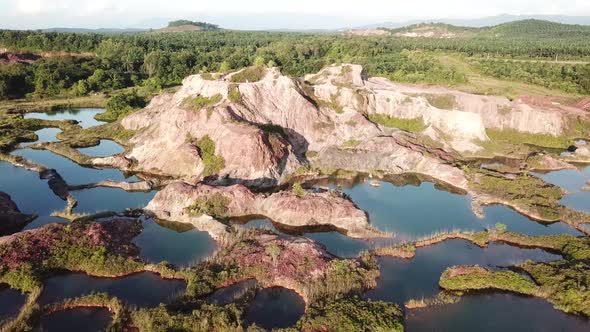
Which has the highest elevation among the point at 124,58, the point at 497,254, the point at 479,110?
the point at 124,58

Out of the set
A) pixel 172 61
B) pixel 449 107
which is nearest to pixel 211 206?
pixel 449 107

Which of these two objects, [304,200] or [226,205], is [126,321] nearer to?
[226,205]

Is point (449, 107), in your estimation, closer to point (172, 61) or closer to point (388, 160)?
point (388, 160)

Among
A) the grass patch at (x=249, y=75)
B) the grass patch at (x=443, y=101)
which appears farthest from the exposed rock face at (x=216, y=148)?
the grass patch at (x=443, y=101)

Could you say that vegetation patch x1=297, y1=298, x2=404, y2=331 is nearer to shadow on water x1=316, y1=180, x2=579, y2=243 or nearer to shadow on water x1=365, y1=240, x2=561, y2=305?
shadow on water x1=365, y1=240, x2=561, y2=305

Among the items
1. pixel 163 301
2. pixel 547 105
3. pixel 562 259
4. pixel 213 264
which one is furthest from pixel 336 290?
pixel 547 105

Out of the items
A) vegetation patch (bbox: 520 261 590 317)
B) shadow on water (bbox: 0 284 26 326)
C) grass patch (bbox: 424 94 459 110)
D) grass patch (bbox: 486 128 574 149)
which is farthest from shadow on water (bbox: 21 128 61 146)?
grass patch (bbox: 486 128 574 149)
